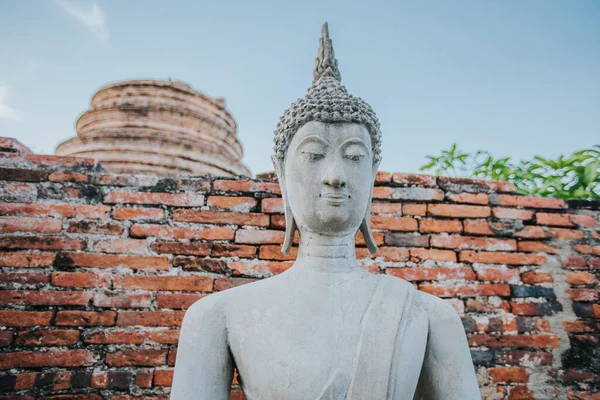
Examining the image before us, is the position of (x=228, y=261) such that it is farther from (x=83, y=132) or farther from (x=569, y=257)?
(x=83, y=132)

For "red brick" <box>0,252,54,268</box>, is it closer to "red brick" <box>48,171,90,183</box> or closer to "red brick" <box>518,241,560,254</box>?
"red brick" <box>48,171,90,183</box>

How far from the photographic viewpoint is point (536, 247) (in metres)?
2.58

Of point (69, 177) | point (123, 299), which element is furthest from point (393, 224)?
point (69, 177)

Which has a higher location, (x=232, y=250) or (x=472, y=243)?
(x=472, y=243)

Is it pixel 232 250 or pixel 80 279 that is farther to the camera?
pixel 232 250

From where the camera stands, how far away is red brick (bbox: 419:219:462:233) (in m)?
2.55

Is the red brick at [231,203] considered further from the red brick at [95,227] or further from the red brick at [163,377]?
the red brick at [163,377]

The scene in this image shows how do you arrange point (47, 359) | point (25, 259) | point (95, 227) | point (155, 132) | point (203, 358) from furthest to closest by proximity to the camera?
point (155, 132)
point (95, 227)
point (25, 259)
point (47, 359)
point (203, 358)

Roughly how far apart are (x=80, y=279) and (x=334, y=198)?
5.41ft

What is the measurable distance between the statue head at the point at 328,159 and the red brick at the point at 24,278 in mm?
1565

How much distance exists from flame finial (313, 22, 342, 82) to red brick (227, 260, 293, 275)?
1148 mm

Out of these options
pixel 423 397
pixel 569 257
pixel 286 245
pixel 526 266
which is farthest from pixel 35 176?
pixel 569 257

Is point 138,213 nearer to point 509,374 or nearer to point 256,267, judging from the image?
point 256,267

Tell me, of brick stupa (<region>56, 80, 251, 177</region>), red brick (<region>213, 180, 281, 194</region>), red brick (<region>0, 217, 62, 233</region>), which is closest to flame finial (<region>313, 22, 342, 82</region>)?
red brick (<region>213, 180, 281, 194</region>)
